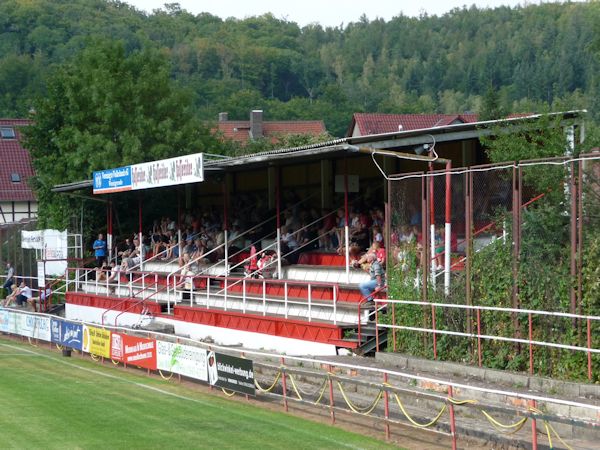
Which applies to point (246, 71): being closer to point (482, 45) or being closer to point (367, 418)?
point (482, 45)

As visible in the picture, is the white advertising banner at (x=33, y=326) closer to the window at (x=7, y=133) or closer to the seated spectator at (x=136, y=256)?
the seated spectator at (x=136, y=256)

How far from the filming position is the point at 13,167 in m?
64.1

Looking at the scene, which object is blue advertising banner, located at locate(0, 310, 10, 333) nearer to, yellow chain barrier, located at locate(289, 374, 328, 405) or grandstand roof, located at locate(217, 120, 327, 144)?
yellow chain barrier, located at locate(289, 374, 328, 405)

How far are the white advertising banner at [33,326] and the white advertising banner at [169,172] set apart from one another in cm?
489

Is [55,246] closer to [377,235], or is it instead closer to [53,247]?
[53,247]

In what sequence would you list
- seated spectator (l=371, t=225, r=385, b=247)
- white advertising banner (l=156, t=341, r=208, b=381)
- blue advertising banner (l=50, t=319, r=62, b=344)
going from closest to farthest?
white advertising banner (l=156, t=341, r=208, b=381)
seated spectator (l=371, t=225, r=385, b=247)
blue advertising banner (l=50, t=319, r=62, b=344)

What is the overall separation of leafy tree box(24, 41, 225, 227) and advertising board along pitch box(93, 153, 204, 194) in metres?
11.4

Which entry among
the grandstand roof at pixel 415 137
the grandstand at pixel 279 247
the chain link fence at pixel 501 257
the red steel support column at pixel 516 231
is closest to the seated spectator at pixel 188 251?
the grandstand at pixel 279 247

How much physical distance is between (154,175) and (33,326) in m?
6.22

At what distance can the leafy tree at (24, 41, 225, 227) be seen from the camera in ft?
149

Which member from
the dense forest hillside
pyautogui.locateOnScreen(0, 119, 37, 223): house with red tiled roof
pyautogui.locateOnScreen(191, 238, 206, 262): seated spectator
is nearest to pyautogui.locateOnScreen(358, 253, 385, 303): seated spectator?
pyautogui.locateOnScreen(191, 238, 206, 262): seated spectator

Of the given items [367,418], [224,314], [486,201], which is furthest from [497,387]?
[224,314]

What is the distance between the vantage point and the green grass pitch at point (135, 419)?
15000 mm

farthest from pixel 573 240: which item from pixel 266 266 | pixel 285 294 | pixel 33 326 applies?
pixel 33 326
